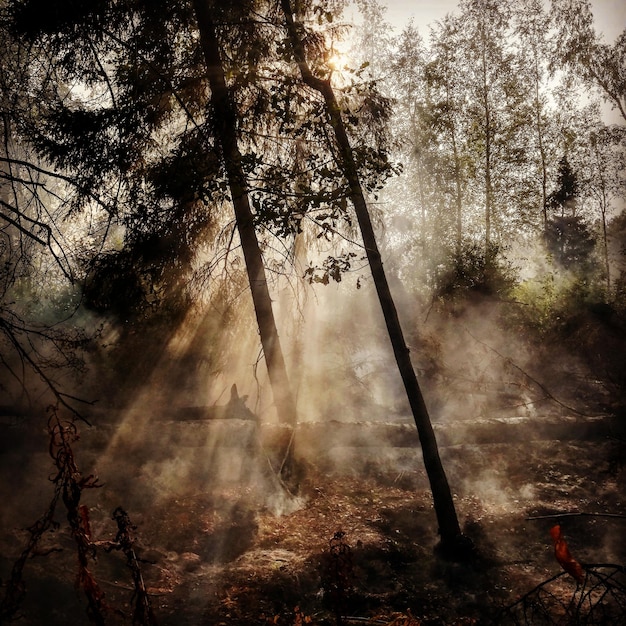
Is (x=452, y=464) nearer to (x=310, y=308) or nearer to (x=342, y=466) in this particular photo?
(x=342, y=466)

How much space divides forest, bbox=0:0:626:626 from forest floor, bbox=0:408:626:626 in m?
0.05

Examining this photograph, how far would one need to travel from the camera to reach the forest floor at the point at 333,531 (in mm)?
5176

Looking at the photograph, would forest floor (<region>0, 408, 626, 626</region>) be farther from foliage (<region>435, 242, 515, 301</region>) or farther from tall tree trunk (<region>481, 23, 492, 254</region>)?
tall tree trunk (<region>481, 23, 492, 254</region>)

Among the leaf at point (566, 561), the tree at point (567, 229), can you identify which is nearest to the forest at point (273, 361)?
the leaf at point (566, 561)

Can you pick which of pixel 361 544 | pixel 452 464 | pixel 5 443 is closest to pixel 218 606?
pixel 361 544

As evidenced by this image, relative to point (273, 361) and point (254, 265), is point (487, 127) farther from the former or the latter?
point (273, 361)

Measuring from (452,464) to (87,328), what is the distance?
1167 centimetres

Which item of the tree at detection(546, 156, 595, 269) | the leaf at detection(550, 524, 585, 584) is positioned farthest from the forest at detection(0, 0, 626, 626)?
the tree at detection(546, 156, 595, 269)

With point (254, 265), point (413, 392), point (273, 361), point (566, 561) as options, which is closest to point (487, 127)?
point (254, 265)

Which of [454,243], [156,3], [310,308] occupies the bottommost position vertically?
[156,3]

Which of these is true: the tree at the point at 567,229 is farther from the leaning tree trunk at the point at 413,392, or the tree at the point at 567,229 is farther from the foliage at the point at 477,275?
the leaning tree trunk at the point at 413,392

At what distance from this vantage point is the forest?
494cm

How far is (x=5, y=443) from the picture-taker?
30.9ft

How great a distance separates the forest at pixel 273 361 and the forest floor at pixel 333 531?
5 centimetres
